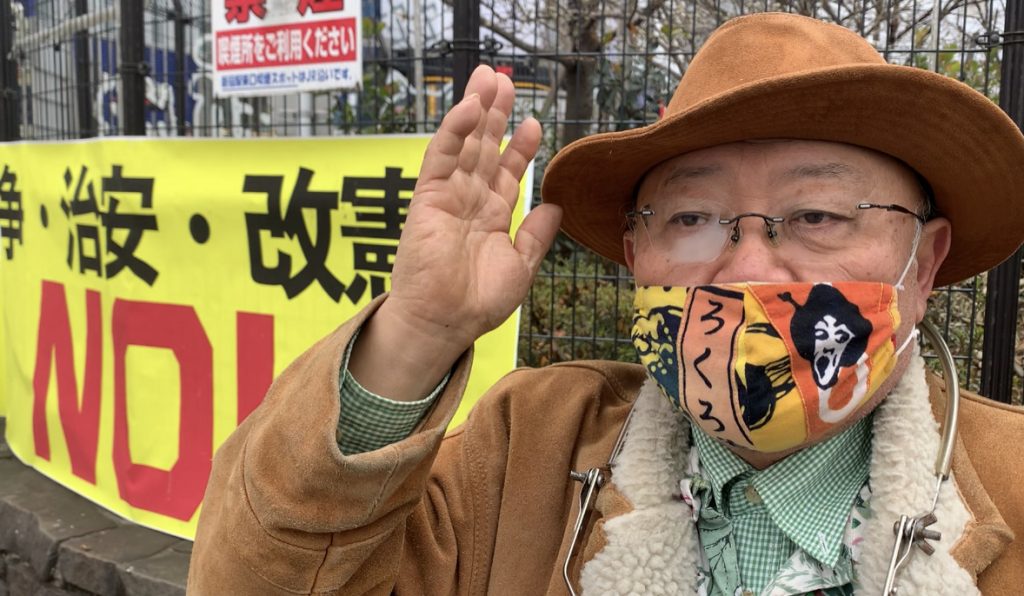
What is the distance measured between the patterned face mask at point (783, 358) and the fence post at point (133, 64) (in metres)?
3.21

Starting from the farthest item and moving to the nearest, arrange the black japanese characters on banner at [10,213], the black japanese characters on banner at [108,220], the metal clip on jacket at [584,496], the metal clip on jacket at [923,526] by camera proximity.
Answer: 1. the black japanese characters on banner at [10,213]
2. the black japanese characters on banner at [108,220]
3. the metal clip on jacket at [584,496]
4. the metal clip on jacket at [923,526]

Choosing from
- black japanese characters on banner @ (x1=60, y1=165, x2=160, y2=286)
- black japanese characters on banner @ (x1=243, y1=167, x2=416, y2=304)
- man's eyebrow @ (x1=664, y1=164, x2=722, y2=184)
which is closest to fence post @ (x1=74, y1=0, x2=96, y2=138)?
black japanese characters on banner @ (x1=60, y1=165, x2=160, y2=286)

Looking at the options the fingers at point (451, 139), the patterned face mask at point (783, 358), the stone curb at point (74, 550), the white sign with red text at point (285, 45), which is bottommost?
the stone curb at point (74, 550)

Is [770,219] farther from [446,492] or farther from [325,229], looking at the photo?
[325,229]

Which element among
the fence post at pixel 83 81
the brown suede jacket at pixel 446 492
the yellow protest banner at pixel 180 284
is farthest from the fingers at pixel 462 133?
the fence post at pixel 83 81

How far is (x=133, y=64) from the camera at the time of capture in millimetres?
3723

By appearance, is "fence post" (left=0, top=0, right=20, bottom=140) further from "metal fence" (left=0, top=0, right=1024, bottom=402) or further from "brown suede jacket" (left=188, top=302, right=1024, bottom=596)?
"brown suede jacket" (left=188, top=302, right=1024, bottom=596)

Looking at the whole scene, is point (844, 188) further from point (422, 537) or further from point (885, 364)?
point (422, 537)

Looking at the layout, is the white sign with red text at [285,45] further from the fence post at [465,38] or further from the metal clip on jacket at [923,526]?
the metal clip on jacket at [923,526]

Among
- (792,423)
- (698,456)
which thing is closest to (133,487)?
Answer: (698,456)

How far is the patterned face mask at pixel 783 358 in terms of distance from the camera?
4.09 ft

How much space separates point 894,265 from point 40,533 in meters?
3.36

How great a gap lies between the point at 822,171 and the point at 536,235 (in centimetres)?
48

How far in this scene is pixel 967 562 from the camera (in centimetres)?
118
